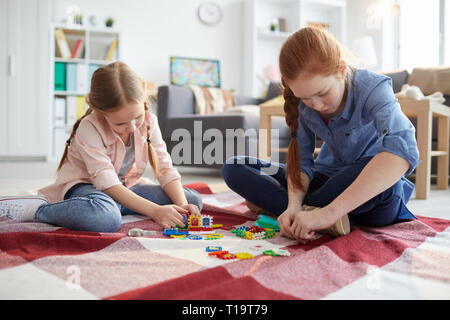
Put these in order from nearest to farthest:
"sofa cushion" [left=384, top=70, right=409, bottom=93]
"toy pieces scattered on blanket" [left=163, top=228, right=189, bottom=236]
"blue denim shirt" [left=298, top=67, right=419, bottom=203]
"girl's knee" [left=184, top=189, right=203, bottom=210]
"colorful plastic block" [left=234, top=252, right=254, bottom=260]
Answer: "colorful plastic block" [left=234, top=252, right=254, bottom=260] < "blue denim shirt" [left=298, top=67, right=419, bottom=203] < "toy pieces scattered on blanket" [left=163, top=228, right=189, bottom=236] < "girl's knee" [left=184, top=189, right=203, bottom=210] < "sofa cushion" [left=384, top=70, right=409, bottom=93]

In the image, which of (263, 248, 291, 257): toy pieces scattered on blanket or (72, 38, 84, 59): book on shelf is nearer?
(263, 248, 291, 257): toy pieces scattered on blanket

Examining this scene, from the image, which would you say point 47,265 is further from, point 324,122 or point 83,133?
point 324,122

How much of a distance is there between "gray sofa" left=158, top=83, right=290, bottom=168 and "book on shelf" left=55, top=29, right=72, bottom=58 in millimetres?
1368

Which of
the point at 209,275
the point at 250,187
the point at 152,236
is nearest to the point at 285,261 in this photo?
the point at 209,275

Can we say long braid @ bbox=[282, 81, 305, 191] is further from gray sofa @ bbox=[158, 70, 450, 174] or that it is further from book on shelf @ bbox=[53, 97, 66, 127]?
book on shelf @ bbox=[53, 97, 66, 127]

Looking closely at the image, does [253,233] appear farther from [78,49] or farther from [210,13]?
[210,13]

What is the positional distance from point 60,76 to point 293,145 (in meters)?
3.33

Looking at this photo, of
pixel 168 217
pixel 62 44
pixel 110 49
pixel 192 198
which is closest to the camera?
pixel 168 217

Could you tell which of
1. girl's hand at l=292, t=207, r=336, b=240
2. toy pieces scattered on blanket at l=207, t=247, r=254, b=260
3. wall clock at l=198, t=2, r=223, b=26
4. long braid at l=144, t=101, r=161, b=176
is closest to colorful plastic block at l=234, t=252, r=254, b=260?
toy pieces scattered on blanket at l=207, t=247, r=254, b=260

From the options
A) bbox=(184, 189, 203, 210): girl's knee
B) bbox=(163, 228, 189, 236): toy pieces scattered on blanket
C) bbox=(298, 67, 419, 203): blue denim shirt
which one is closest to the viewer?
bbox=(298, 67, 419, 203): blue denim shirt

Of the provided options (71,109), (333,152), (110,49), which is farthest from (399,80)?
(71,109)

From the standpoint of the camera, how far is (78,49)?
3.84 m

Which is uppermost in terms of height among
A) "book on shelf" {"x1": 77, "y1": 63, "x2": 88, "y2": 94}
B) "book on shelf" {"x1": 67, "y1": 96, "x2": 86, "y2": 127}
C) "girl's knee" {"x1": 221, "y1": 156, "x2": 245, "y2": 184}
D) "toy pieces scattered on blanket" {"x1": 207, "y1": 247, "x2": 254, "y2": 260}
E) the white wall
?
the white wall

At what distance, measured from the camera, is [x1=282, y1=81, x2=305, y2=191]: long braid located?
1035mm
